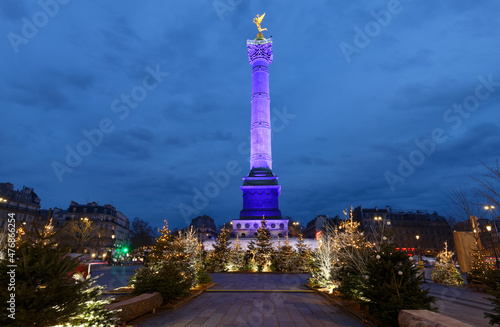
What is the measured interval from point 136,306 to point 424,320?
7764 mm

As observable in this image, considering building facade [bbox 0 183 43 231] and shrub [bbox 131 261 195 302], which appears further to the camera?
building facade [bbox 0 183 43 231]

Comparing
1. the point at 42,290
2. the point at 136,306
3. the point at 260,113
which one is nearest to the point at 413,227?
the point at 260,113

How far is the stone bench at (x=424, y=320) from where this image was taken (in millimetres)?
5688

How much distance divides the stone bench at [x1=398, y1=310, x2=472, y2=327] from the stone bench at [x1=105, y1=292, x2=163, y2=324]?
7.21 metres

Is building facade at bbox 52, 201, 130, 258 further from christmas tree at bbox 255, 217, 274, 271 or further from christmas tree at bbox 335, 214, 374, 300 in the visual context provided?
christmas tree at bbox 335, 214, 374, 300

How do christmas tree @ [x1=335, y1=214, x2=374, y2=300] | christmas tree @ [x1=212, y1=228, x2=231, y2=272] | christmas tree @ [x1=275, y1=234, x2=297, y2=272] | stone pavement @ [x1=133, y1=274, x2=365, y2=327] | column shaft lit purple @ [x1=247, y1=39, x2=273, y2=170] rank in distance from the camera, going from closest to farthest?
stone pavement @ [x1=133, y1=274, x2=365, y2=327]
christmas tree @ [x1=335, y1=214, x2=374, y2=300]
christmas tree @ [x1=275, y1=234, x2=297, y2=272]
christmas tree @ [x1=212, y1=228, x2=231, y2=272]
column shaft lit purple @ [x1=247, y1=39, x2=273, y2=170]

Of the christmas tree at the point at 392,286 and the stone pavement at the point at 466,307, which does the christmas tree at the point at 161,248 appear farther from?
the stone pavement at the point at 466,307

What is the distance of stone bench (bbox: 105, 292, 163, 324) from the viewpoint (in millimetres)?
8102

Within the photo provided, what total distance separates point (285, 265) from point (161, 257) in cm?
2105

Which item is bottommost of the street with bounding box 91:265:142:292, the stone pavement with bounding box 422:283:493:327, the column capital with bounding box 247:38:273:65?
the stone pavement with bounding box 422:283:493:327

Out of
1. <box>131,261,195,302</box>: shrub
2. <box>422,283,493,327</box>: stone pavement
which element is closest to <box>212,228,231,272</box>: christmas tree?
<box>131,261,195,302</box>: shrub

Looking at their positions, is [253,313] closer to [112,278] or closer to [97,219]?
[112,278]

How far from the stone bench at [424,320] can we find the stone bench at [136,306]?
7.21 m

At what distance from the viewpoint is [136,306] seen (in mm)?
8836
